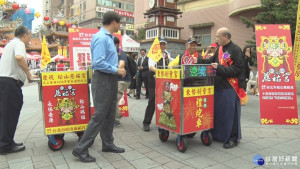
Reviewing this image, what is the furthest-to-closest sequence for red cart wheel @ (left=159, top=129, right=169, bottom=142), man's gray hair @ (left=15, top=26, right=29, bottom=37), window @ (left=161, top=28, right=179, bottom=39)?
1. window @ (left=161, top=28, right=179, bottom=39)
2. red cart wheel @ (left=159, top=129, right=169, bottom=142)
3. man's gray hair @ (left=15, top=26, right=29, bottom=37)

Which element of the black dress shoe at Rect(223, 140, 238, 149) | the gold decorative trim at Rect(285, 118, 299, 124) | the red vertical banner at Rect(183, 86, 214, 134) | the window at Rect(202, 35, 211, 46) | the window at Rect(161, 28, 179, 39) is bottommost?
the black dress shoe at Rect(223, 140, 238, 149)

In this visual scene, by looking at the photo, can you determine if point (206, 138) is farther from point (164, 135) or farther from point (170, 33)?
point (170, 33)

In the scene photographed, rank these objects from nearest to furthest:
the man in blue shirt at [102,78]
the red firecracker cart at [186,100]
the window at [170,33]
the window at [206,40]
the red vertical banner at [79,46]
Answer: the man in blue shirt at [102,78]
the red firecracker cart at [186,100]
the red vertical banner at [79,46]
the window at [170,33]
the window at [206,40]

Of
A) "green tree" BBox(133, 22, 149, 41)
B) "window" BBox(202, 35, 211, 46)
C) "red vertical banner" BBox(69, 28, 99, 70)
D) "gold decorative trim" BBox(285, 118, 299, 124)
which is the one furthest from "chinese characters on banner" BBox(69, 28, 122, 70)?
"green tree" BBox(133, 22, 149, 41)

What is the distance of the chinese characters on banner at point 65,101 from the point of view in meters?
3.31

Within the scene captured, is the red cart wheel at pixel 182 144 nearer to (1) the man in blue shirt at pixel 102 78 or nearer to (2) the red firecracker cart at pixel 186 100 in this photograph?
(2) the red firecracker cart at pixel 186 100

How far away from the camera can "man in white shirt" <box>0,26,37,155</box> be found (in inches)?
129

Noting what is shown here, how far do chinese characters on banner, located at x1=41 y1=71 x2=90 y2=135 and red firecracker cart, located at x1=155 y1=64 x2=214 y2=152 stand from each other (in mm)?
1170

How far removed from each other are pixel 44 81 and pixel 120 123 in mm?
2187

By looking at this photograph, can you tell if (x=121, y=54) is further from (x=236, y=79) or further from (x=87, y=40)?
(x=236, y=79)

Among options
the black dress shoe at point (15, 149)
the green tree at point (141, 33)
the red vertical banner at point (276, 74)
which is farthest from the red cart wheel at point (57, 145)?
the green tree at point (141, 33)

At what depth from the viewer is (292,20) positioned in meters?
8.48

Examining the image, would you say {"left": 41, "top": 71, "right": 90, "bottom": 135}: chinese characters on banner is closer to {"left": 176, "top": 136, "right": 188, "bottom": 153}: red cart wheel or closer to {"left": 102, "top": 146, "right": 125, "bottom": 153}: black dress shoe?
{"left": 102, "top": 146, "right": 125, "bottom": 153}: black dress shoe

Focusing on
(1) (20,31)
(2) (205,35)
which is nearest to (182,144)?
(1) (20,31)
